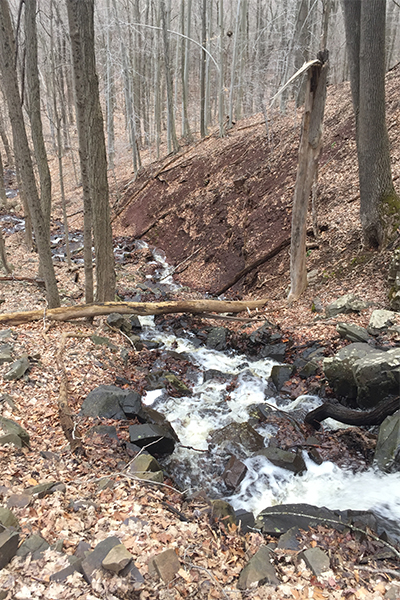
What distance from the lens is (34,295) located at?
9367 millimetres

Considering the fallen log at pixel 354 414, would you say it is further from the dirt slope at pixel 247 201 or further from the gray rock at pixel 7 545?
the dirt slope at pixel 247 201

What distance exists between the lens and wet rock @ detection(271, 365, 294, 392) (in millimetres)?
6258

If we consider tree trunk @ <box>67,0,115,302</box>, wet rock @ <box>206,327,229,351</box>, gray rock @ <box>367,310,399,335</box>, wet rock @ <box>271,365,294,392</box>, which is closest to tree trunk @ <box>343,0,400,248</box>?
gray rock @ <box>367,310,399,335</box>

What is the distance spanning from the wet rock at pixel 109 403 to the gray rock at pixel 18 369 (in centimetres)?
107

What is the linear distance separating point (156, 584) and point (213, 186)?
1492cm

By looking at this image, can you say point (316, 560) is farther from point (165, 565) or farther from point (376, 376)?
point (376, 376)

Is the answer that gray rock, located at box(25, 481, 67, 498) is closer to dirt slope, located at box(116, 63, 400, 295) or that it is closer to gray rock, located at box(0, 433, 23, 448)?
gray rock, located at box(0, 433, 23, 448)

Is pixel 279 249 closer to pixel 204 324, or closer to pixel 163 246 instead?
pixel 204 324

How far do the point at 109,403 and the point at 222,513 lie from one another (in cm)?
221

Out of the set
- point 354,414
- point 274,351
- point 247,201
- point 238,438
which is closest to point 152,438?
point 238,438

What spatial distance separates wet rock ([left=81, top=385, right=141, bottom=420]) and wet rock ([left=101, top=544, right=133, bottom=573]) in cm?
243

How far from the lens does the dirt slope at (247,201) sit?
404 inches

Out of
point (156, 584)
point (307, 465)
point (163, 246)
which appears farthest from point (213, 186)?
point (156, 584)

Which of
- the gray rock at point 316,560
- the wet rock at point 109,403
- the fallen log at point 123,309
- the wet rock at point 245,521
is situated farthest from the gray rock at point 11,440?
the fallen log at point 123,309
